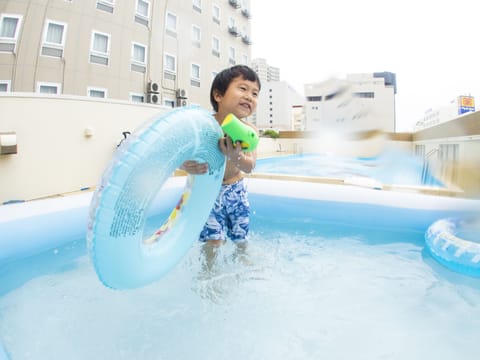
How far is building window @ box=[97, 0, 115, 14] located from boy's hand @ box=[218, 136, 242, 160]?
143 inches

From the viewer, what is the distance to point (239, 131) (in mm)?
1167

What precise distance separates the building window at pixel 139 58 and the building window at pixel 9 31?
1309mm

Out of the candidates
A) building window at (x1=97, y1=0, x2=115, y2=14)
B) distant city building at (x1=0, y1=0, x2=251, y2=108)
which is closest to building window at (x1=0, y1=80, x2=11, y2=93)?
distant city building at (x1=0, y1=0, x2=251, y2=108)

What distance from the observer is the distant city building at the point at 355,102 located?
2805 millimetres

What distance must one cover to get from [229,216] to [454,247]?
1332 mm

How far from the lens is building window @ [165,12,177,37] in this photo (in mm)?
4191

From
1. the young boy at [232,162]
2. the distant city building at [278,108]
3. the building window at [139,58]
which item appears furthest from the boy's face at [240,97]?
the distant city building at [278,108]

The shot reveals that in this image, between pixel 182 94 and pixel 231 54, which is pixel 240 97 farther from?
pixel 231 54

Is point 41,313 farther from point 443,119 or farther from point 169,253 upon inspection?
point 443,119

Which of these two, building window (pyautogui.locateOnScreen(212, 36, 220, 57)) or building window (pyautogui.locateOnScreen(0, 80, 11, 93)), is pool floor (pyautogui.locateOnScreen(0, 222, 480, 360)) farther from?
building window (pyautogui.locateOnScreen(212, 36, 220, 57))

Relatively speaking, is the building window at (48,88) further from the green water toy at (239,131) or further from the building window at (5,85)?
the green water toy at (239,131)

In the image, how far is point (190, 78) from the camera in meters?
4.77

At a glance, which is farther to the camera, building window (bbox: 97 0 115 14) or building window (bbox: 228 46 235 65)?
building window (bbox: 228 46 235 65)

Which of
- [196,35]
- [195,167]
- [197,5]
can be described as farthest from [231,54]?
[195,167]
